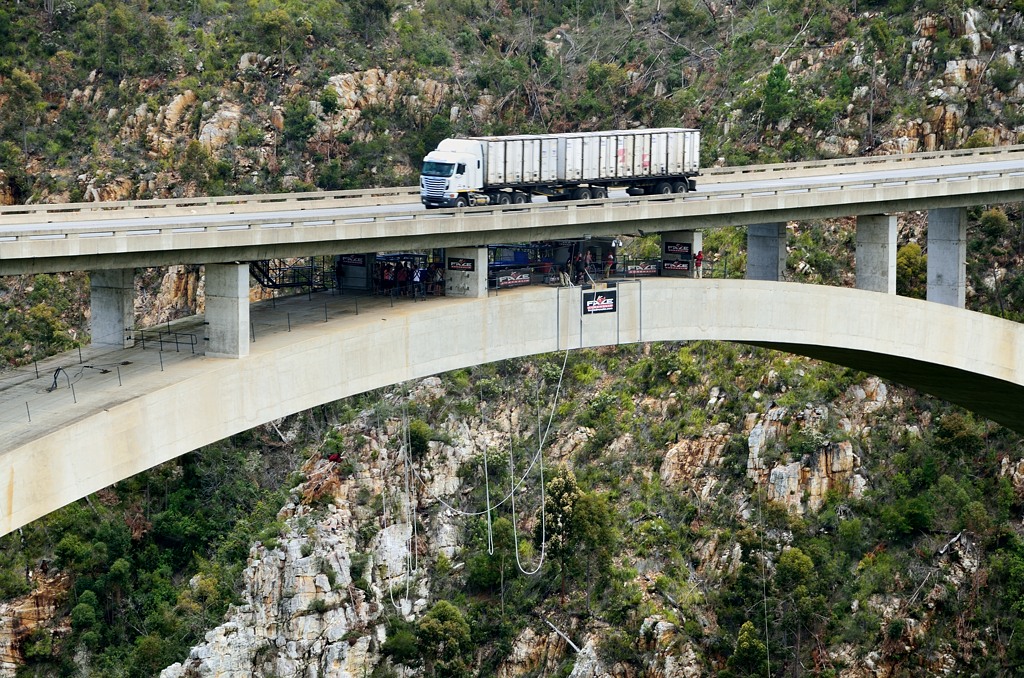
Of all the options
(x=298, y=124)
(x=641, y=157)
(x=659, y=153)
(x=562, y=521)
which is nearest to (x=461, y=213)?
(x=641, y=157)

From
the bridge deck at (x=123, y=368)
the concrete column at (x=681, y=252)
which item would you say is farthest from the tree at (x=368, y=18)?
the bridge deck at (x=123, y=368)

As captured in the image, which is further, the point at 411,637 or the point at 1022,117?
the point at 1022,117

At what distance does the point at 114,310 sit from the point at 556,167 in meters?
23.0

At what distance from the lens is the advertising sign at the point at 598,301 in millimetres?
52781

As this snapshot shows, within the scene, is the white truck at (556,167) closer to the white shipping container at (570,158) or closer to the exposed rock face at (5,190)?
the white shipping container at (570,158)

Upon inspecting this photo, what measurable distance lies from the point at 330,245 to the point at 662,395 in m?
37.9

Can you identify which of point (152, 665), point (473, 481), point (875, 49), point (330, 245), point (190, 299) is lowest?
Answer: point (152, 665)

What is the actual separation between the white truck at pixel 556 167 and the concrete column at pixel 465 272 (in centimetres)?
824

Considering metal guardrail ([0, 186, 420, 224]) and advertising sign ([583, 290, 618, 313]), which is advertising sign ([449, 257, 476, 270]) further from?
metal guardrail ([0, 186, 420, 224])

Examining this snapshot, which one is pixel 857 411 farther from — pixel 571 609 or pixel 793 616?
pixel 571 609

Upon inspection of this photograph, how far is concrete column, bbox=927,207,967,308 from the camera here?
61625 millimetres

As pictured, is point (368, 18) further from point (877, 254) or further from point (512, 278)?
point (512, 278)

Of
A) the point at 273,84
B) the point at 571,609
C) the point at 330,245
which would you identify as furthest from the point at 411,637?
→ the point at 273,84

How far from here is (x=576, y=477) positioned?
80.6 meters
